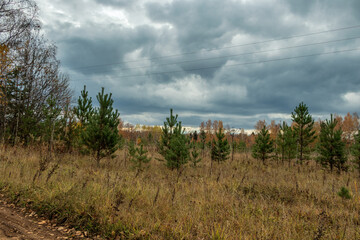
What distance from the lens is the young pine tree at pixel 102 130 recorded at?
1092 centimetres

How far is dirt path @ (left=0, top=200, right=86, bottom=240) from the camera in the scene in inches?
148

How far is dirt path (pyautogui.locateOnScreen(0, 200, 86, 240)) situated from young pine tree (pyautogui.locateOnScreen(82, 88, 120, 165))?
6327 millimetres

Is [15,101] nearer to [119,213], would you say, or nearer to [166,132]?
[166,132]

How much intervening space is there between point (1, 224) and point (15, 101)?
18.5 meters

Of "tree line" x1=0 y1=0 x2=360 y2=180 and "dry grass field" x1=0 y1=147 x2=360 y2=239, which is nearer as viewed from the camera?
"dry grass field" x1=0 y1=147 x2=360 y2=239

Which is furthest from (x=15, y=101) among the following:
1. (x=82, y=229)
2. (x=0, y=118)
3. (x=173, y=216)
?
(x=173, y=216)

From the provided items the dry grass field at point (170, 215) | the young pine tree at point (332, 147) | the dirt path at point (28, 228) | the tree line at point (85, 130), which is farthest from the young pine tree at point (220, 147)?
the dirt path at point (28, 228)

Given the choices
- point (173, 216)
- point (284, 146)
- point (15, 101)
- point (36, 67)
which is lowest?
point (173, 216)

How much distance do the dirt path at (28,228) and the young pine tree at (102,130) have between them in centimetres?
633

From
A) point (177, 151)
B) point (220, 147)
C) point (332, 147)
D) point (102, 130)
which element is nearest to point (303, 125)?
point (332, 147)

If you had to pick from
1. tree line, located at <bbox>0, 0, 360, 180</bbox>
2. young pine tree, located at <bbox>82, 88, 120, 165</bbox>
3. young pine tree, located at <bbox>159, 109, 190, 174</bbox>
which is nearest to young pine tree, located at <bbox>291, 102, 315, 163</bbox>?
tree line, located at <bbox>0, 0, 360, 180</bbox>

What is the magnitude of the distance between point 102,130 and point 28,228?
7.05 m

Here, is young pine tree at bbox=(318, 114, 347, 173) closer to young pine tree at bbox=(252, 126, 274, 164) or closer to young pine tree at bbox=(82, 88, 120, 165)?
young pine tree at bbox=(252, 126, 274, 164)

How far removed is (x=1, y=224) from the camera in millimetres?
4082
